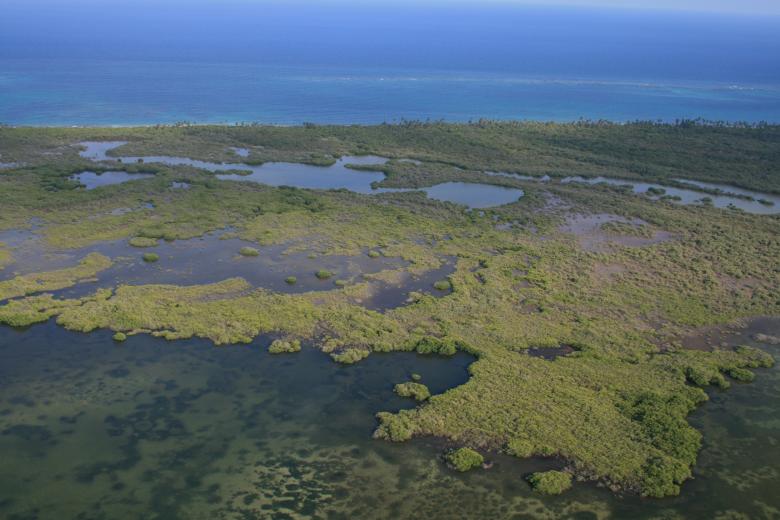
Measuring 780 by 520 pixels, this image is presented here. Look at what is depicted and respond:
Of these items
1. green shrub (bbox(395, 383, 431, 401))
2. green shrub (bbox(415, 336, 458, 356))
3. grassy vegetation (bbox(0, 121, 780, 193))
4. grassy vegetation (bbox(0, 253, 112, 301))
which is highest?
grassy vegetation (bbox(0, 121, 780, 193))

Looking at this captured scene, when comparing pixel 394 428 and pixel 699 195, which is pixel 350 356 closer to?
pixel 394 428

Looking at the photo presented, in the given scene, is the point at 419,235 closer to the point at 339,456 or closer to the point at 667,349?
the point at 667,349

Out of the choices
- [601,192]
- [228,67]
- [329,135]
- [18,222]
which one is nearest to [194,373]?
[18,222]

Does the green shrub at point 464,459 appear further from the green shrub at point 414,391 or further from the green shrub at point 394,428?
the green shrub at point 414,391

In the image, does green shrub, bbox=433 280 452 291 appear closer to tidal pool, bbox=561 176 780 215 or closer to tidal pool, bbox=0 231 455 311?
tidal pool, bbox=0 231 455 311

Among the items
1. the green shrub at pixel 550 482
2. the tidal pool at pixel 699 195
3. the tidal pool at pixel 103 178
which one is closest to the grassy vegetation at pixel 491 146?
the tidal pool at pixel 699 195

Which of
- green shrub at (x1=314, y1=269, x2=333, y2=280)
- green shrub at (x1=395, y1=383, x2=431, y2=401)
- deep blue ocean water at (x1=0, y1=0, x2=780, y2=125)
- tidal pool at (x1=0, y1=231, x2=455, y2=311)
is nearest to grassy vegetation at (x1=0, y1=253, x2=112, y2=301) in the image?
tidal pool at (x1=0, y1=231, x2=455, y2=311)
